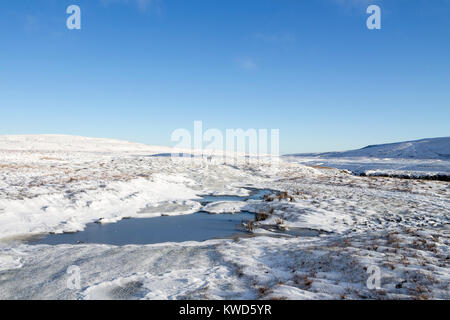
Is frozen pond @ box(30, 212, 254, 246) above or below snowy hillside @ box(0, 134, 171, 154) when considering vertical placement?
below

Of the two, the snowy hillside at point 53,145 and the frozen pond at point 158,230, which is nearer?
the frozen pond at point 158,230

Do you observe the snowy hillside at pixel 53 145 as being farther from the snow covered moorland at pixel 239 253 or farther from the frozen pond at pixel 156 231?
the frozen pond at pixel 156 231

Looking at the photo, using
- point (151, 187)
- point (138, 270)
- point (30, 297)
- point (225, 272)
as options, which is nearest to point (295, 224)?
point (225, 272)

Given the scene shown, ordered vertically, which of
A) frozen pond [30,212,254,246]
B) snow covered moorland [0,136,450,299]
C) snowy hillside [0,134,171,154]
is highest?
snowy hillside [0,134,171,154]

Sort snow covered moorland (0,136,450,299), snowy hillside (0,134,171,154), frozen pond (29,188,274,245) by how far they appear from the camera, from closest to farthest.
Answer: snow covered moorland (0,136,450,299)
frozen pond (29,188,274,245)
snowy hillside (0,134,171,154)

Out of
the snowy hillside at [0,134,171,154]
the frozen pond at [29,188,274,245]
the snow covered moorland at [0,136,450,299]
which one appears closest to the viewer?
the snow covered moorland at [0,136,450,299]

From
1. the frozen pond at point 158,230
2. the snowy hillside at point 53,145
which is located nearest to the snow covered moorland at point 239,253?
the frozen pond at point 158,230

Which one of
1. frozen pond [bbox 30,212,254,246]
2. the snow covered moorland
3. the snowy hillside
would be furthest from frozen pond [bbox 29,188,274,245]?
the snowy hillside

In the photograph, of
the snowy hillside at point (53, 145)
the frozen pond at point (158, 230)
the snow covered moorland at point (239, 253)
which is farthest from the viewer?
the snowy hillside at point (53, 145)

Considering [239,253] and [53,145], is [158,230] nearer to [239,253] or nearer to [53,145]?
[239,253]

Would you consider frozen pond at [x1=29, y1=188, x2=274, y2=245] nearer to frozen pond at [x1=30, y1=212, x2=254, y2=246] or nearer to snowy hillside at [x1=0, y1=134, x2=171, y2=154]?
frozen pond at [x1=30, y1=212, x2=254, y2=246]

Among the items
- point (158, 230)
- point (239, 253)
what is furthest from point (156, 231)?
point (239, 253)

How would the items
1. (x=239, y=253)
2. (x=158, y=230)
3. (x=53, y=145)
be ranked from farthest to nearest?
(x=53, y=145) → (x=158, y=230) → (x=239, y=253)
